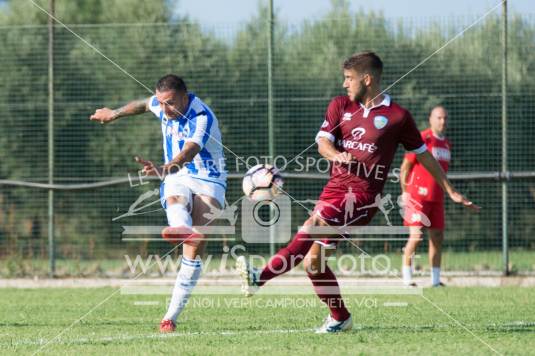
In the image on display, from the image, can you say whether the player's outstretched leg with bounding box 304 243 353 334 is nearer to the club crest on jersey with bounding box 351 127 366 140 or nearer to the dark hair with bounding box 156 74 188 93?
the club crest on jersey with bounding box 351 127 366 140

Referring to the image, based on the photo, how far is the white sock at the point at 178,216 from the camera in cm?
828

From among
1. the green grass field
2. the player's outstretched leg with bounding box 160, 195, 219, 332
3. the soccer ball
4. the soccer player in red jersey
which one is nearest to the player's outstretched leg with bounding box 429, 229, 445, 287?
the soccer player in red jersey

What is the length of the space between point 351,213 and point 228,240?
21.3ft

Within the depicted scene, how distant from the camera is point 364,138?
8016mm

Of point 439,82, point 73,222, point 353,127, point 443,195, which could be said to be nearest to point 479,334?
point 353,127

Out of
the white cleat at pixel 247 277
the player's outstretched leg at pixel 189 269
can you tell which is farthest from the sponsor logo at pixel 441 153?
the white cleat at pixel 247 277

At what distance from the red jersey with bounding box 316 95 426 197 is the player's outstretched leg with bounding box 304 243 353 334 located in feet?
1.87

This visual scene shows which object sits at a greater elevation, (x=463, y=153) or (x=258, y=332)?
(x=463, y=153)

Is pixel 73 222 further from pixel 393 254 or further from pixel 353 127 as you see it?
pixel 353 127

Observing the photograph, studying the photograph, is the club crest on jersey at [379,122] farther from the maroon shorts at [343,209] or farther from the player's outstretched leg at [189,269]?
the player's outstretched leg at [189,269]

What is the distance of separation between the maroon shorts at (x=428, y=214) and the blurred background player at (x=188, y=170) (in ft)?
16.0

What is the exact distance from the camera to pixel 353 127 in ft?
26.4

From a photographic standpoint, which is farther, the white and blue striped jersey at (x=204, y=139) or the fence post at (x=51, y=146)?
→ the fence post at (x=51, y=146)

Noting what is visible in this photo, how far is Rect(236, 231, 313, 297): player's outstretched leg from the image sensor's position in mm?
7719
